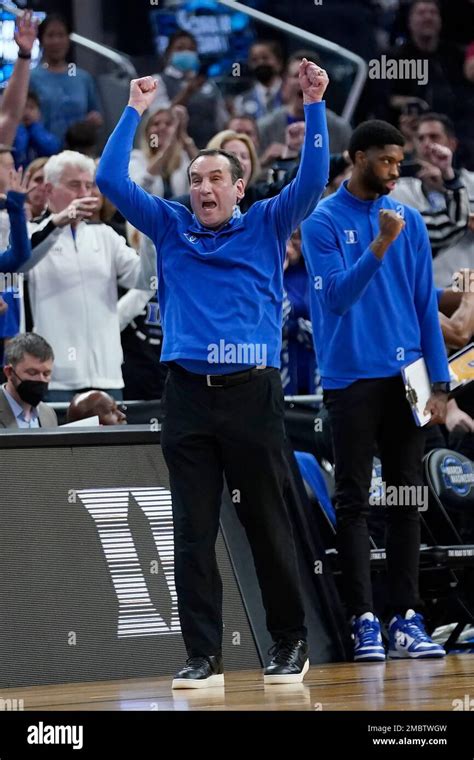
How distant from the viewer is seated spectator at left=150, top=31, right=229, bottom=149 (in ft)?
36.3

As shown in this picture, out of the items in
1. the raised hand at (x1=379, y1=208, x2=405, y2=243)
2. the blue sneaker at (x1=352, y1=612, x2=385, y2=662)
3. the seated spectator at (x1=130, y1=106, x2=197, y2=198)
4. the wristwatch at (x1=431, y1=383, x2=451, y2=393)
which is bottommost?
the blue sneaker at (x1=352, y1=612, x2=385, y2=662)

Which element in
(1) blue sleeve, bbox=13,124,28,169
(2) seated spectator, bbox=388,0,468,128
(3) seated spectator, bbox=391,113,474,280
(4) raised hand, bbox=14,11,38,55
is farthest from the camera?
(2) seated spectator, bbox=388,0,468,128

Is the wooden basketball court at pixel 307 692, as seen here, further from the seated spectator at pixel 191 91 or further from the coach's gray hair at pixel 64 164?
the seated spectator at pixel 191 91

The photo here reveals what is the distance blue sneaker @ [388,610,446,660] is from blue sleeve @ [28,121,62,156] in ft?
16.1

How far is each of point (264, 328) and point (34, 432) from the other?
1.29 m

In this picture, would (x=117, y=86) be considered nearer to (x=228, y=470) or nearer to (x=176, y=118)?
(x=176, y=118)

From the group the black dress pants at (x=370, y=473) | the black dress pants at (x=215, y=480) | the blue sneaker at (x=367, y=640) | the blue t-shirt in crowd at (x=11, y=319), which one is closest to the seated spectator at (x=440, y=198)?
the blue t-shirt in crowd at (x=11, y=319)

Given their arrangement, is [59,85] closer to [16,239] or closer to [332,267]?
[16,239]

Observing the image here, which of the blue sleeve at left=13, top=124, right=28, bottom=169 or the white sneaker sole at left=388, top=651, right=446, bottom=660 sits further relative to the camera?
the blue sleeve at left=13, top=124, right=28, bottom=169

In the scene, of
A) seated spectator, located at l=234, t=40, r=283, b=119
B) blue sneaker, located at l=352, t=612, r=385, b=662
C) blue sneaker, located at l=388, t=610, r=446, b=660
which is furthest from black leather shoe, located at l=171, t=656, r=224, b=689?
seated spectator, located at l=234, t=40, r=283, b=119

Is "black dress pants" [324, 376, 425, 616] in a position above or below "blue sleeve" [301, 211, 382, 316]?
below

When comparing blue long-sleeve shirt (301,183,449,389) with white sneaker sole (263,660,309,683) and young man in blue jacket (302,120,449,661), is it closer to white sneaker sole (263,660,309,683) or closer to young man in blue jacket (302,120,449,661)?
young man in blue jacket (302,120,449,661)
